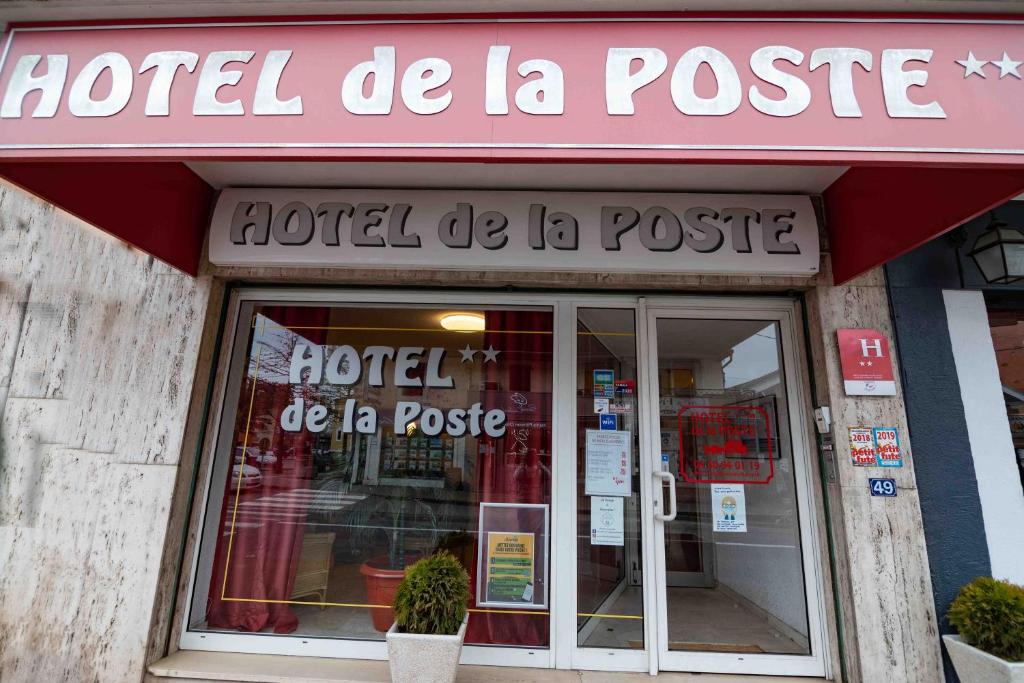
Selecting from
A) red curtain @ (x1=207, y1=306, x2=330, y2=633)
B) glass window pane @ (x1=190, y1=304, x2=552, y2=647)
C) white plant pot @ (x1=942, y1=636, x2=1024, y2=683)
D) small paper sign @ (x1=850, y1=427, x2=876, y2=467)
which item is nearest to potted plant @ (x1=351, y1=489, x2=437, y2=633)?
glass window pane @ (x1=190, y1=304, x2=552, y2=647)

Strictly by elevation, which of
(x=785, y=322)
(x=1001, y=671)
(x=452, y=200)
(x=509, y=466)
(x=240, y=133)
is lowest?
(x=1001, y=671)

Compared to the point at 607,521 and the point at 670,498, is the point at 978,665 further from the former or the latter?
the point at 607,521

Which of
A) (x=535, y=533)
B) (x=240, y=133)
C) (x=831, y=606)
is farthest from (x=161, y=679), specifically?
(x=831, y=606)

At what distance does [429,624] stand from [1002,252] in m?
3.65

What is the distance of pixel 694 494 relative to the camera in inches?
119

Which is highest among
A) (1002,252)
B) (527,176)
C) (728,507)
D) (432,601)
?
(527,176)

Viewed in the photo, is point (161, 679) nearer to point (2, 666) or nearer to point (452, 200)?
point (2, 666)

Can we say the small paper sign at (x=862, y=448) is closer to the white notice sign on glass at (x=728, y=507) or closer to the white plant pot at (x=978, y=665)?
the white notice sign on glass at (x=728, y=507)

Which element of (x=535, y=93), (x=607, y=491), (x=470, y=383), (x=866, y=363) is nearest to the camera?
(x=535, y=93)

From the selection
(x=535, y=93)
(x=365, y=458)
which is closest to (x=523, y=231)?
(x=535, y=93)

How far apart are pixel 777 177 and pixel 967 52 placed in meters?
0.97

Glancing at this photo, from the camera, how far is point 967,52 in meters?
1.92

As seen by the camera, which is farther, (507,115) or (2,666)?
(2,666)

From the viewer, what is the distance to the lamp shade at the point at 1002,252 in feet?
8.80
